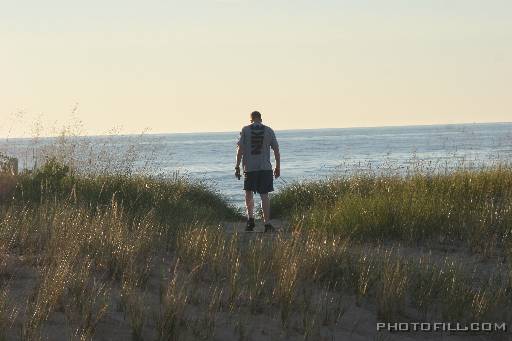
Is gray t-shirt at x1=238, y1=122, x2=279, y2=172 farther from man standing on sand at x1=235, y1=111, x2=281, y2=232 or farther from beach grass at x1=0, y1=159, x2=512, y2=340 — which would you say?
beach grass at x1=0, y1=159, x2=512, y2=340

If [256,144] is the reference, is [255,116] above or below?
above

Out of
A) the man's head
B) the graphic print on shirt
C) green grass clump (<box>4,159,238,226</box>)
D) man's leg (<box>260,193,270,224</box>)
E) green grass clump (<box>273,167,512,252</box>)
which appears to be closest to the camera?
green grass clump (<box>273,167,512,252</box>)

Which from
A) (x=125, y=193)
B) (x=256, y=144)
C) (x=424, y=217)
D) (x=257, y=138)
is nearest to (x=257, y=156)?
(x=256, y=144)

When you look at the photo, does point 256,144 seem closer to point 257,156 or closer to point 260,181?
point 257,156

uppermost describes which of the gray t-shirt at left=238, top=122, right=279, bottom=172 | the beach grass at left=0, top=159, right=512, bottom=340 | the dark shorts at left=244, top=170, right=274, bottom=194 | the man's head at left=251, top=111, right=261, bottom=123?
the man's head at left=251, top=111, right=261, bottom=123

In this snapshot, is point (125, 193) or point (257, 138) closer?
point (257, 138)

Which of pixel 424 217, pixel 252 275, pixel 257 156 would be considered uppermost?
pixel 257 156

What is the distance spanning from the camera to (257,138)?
1170 centimetres

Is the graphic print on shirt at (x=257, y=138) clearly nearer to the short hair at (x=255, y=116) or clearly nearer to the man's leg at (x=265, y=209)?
the short hair at (x=255, y=116)

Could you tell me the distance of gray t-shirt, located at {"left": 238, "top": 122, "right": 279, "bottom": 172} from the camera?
38.4 ft

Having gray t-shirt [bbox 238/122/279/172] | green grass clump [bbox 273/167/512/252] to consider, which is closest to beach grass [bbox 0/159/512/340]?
green grass clump [bbox 273/167/512/252]

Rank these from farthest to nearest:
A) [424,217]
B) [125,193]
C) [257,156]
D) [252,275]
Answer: [125,193], [257,156], [424,217], [252,275]

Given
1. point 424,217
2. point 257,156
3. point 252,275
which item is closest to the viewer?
point 252,275

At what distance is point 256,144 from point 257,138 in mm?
107
